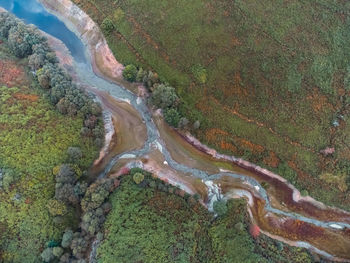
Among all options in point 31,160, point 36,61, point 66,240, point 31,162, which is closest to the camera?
point 66,240

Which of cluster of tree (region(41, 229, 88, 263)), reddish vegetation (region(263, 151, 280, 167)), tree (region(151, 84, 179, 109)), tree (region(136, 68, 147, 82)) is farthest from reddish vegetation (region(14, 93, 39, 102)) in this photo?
reddish vegetation (region(263, 151, 280, 167))

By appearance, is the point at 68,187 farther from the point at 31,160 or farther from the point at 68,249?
the point at 68,249

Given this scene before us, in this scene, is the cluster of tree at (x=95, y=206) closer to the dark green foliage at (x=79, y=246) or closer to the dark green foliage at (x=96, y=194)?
the dark green foliage at (x=96, y=194)

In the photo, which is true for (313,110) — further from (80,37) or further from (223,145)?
(80,37)

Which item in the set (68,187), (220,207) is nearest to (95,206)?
(68,187)

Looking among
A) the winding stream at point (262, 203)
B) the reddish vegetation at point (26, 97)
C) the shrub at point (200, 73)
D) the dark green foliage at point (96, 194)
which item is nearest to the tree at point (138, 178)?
the dark green foliage at point (96, 194)

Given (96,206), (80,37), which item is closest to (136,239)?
(96,206)
